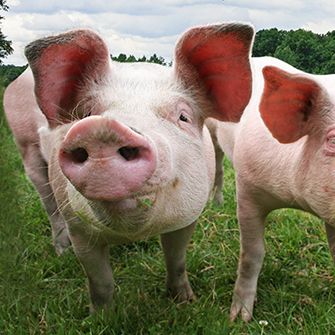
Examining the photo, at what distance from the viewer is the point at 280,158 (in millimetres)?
3287

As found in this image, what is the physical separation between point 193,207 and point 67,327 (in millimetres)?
1022

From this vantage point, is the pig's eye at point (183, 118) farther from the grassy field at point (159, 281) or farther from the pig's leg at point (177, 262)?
the pig's leg at point (177, 262)

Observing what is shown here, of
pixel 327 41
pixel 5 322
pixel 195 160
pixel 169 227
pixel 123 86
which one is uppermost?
pixel 123 86

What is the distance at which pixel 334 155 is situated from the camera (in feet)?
9.45

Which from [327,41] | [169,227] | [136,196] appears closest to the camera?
[136,196]

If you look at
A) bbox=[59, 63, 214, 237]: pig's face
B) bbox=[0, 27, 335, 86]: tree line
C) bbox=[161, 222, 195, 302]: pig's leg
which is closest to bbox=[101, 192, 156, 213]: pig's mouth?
bbox=[59, 63, 214, 237]: pig's face

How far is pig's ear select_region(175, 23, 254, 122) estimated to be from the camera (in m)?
2.88

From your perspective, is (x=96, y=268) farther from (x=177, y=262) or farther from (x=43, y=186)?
(x=43, y=186)

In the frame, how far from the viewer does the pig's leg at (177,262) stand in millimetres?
3581

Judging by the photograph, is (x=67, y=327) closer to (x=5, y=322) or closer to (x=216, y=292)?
(x=5, y=322)

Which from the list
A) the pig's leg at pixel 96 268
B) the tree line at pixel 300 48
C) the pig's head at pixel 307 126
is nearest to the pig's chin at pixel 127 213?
the pig's leg at pixel 96 268

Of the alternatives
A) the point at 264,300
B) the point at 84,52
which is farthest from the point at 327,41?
the point at 84,52

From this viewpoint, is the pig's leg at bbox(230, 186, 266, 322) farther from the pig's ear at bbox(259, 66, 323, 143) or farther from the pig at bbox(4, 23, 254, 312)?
the pig's ear at bbox(259, 66, 323, 143)

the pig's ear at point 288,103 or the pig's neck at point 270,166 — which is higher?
the pig's ear at point 288,103
